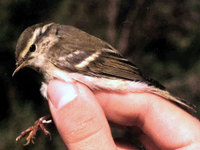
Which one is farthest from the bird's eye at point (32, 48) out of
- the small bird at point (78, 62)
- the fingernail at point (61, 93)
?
the fingernail at point (61, 93)

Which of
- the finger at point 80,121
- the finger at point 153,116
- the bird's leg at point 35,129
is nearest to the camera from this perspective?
the finger at point 80,121

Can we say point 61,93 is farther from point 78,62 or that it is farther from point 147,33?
point 147,33

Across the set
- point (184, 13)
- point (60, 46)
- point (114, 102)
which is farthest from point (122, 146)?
point (184, 13)

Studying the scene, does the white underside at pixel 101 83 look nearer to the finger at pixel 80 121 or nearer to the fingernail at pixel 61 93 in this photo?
→ the fingernail at pixel 61 93

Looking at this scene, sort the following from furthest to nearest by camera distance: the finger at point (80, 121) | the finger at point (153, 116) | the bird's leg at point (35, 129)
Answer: the bird's leg at point (35, 129) < the finger at point (153, 116) < the finger at point (80, 121)

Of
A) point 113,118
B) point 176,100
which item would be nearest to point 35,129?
point 113,118
